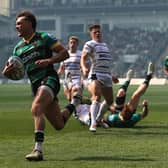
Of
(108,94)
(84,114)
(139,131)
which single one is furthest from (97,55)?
(84,114)

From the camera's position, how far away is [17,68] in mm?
8672

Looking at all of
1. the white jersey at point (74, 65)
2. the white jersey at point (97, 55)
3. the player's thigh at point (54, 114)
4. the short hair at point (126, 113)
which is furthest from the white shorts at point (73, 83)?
the player's thigh at point (54, 114)

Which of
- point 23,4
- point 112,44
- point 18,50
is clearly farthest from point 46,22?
point 18,50

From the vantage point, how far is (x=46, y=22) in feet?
381

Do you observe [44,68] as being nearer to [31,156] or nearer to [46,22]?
[31,156]

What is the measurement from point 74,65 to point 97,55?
3.05 meters

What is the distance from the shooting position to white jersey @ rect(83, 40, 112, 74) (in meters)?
13.0

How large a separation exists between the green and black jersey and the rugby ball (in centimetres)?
9

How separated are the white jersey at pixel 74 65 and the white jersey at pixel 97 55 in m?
2.80

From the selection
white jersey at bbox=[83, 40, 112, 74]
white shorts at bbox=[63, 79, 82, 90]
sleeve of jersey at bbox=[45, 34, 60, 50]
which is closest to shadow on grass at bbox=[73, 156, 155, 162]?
sleeve of jersey at bbox=[45, 34, 60, 50]

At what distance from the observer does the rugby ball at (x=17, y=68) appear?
8.66 m

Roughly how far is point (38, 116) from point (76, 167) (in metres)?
1.10

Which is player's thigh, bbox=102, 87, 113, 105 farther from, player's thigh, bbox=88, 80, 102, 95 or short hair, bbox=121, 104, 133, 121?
short hair, bbox=121, 104, 133, 121

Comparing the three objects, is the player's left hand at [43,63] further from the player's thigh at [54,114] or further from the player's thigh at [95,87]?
the player's thigh at [95,87]
